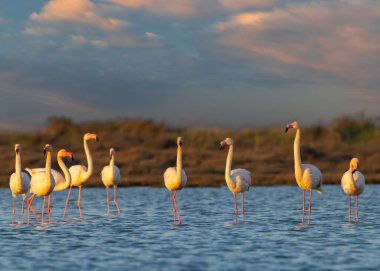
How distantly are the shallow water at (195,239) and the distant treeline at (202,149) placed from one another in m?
10.8

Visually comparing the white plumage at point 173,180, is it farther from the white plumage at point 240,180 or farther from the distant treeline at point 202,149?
the distant treeline at point 202,149

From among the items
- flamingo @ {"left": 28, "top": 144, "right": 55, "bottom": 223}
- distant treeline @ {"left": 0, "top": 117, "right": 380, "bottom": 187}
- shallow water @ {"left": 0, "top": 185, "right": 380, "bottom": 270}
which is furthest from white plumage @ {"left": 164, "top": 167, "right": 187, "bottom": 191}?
distant treeline @ {"left": 0, "top": 117, "right": 380, "bottom": 187}

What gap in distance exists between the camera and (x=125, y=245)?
47.0 feet

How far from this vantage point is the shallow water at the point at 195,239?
1230cm

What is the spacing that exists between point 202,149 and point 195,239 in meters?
26.7

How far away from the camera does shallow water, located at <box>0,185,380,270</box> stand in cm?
1230

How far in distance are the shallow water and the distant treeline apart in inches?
426

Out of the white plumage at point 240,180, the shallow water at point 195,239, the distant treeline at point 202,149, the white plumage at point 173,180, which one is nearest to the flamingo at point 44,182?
the shallow water at point 195,239

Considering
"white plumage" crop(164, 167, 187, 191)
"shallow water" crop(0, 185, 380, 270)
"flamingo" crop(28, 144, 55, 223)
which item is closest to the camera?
"shallow water" crop(0, 185, 380, 270)

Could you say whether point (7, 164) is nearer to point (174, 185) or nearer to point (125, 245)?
point (174, 185)

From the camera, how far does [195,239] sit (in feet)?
49.4

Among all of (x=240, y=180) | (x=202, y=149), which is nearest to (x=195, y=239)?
(x=240, y=180)

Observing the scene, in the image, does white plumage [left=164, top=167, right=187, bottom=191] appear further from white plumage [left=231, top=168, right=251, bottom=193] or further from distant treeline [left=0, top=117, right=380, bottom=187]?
distant treeline [left=0, top=117, right=380, bottom=187]

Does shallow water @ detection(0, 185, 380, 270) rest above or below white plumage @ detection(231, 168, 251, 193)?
below
